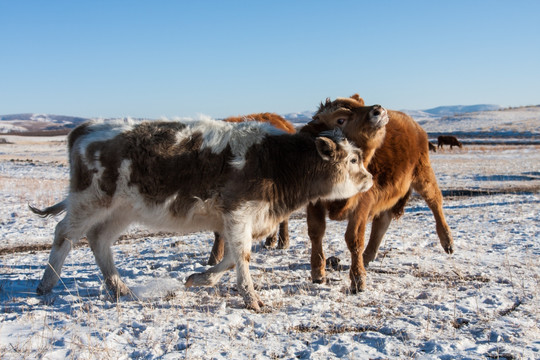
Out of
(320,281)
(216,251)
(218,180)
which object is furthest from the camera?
(216,251)

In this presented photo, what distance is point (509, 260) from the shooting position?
25.0 feet

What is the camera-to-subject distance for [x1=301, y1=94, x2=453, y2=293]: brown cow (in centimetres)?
641

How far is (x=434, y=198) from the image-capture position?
8.09 metres

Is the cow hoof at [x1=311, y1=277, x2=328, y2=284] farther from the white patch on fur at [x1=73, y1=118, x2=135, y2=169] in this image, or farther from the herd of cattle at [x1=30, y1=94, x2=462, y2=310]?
the white patch on fur at [x1=73, y1=118, x2=135, y2=169]

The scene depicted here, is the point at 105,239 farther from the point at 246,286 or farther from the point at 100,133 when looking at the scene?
the point at 246,286

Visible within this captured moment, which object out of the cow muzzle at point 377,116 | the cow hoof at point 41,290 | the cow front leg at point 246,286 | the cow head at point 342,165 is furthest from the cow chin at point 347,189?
the cow hoof at point 41,290

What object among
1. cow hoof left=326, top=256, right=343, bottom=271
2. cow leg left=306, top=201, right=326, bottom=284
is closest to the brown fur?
cow leg left=306, top=201, right=326, bottom=284

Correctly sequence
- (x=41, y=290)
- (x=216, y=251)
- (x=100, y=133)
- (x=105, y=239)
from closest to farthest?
1. (x=41, y=290)
2. (x=100, y=133)
3. (x=105, y=239)
4. (x=216, y=251)

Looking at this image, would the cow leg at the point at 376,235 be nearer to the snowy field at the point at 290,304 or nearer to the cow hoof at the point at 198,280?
the snowy field at the point at 290,304

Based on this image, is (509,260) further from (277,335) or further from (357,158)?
(277,335)

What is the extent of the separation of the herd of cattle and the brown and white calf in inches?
0.5

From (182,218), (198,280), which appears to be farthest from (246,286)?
(182,218)

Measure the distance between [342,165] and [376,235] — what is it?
2.36 meters

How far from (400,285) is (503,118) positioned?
78.5 meters
